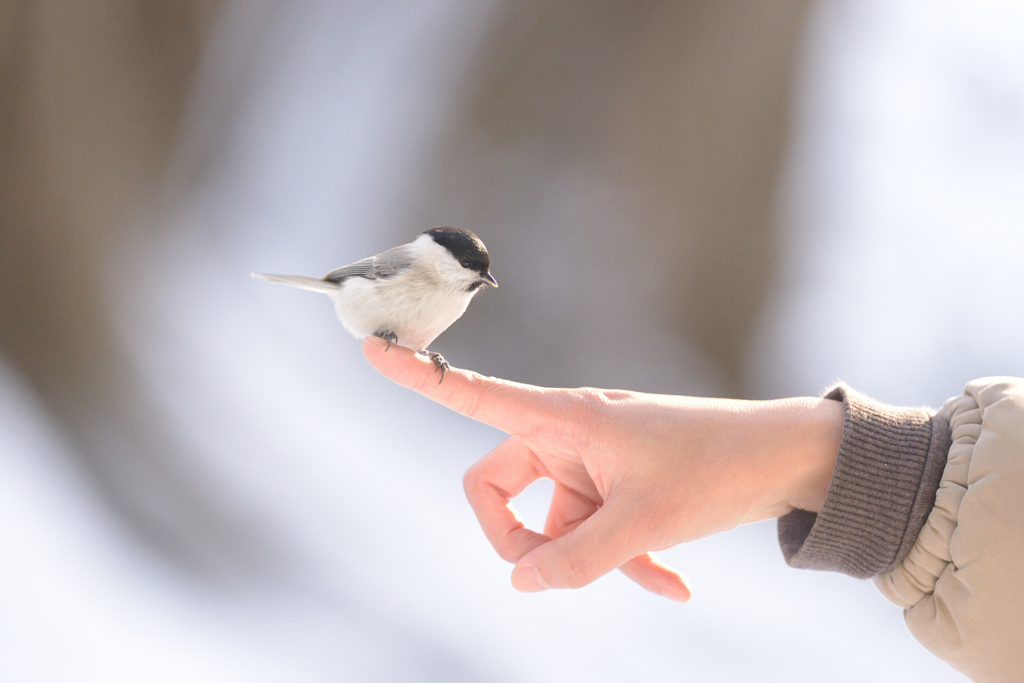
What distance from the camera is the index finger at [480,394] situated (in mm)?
826

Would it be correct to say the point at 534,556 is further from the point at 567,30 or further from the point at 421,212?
the point at 567,30

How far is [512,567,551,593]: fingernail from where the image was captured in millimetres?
806

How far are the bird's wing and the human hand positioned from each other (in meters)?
0.16

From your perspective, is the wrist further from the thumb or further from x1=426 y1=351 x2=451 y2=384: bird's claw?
x1=426 y1=351 x2=451 y2=384: bird's claw

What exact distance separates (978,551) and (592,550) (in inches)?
16.4

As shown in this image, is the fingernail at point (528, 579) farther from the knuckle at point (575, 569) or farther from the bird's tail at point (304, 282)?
the bird's tail at point (304, 282)

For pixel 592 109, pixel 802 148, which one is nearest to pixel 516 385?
pixel 592 109

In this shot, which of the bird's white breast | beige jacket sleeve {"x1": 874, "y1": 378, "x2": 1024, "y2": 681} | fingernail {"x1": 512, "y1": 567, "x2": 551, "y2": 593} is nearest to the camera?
beige jacket sleeve {"x1": 874, "y1": 378, "x2": 1024, "y2": 681}

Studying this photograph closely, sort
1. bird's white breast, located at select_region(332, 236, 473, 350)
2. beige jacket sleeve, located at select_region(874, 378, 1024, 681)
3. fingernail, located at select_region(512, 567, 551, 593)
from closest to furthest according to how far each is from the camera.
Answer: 1. beige jacket sleeve, located at select_region(874, 378, 1024, 681)
2. fingernail, located at select_region(512, 567, 551, 593)
3. bird's white breast, located at select_region(332, 236, 473, 350)

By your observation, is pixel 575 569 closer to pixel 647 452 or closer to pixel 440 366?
pixel 647 452

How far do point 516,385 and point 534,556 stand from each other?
22cm

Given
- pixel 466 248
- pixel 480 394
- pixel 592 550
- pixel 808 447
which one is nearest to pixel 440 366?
pixel 480 394

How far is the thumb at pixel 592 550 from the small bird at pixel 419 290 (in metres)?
0.31

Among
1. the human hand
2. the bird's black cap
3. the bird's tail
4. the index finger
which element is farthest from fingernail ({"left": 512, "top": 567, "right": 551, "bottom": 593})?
the bird's tail
